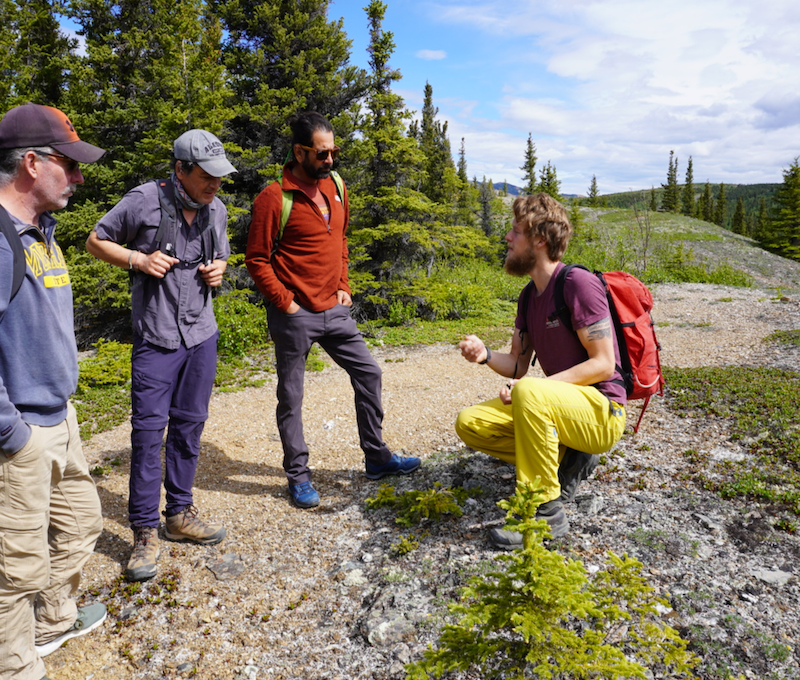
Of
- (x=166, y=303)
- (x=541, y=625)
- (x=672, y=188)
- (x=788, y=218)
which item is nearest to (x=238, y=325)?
(x=166, y=303)

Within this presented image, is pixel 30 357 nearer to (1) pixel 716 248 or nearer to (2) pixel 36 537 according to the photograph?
(2) pixel 36 537

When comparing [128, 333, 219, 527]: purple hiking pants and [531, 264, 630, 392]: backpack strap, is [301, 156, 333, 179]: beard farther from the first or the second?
[531, 264, 630, 392]: backpack strap

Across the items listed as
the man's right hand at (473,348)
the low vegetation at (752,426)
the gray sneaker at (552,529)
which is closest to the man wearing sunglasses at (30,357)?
the man's right hand at (473,348)

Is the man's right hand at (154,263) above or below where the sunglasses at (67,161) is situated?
below

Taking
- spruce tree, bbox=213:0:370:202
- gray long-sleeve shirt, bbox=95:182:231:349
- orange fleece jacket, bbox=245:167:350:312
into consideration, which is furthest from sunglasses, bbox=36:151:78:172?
spruce tree, bbox=213:0:370:202

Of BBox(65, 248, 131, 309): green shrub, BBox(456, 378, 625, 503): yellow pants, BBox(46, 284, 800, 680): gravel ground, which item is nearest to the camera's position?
BBox(46, 284, 800, 680): gravel ground

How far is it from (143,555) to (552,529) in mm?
2508

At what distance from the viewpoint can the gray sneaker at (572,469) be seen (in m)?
3.39

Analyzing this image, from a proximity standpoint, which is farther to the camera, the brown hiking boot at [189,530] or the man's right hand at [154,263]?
the brown hiking boot at [189,530]

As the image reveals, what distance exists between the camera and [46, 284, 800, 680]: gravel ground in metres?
2.61

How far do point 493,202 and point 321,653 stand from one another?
3595cm

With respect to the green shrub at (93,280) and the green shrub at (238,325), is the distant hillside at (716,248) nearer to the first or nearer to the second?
the green shrub at (238,325)

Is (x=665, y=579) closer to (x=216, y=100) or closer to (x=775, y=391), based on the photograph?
(x=775, y=391)

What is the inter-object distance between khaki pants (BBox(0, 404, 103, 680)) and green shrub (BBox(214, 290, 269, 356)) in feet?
20.9
